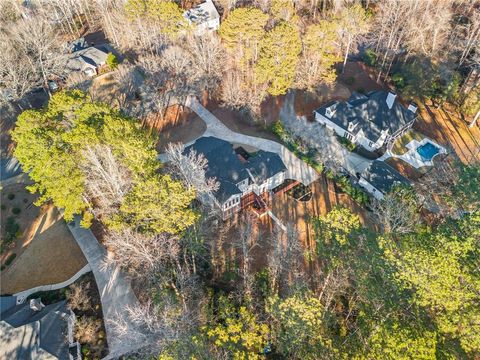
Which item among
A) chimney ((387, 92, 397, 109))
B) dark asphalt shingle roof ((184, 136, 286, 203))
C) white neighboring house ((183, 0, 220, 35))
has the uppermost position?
white neighboring house ((183, 0, 220, 35))

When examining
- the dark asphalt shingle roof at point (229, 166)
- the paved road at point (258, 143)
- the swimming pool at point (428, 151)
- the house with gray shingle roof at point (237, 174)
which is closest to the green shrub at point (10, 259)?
the dark asphalt shingle roof at point (229, 166)

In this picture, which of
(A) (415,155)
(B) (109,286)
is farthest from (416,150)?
(B) (109,286)

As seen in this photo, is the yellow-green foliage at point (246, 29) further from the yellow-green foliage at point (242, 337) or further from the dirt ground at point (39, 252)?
the yellow-green foliage at point (242, 337)

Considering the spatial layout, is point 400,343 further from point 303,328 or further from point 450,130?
point 450,130

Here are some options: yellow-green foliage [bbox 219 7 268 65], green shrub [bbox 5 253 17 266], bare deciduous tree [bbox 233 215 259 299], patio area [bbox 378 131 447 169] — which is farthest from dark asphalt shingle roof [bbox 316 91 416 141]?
green shrub [bbox 5 253 17 266]

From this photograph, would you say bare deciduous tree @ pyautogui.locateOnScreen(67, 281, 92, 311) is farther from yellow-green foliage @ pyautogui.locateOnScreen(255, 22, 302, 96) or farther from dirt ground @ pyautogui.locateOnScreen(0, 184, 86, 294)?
yellow-green foliage @ pyautogui.locateOnScreen(255, 22, 302, 96)

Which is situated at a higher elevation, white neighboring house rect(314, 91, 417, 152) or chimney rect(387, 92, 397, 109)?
chimney rect(387, 92, 397, 109)

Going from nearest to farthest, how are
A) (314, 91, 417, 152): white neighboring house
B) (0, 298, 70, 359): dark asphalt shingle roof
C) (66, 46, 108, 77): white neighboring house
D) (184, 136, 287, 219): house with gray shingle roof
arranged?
1. (0, 298, 70, 359): dark asphalt shingle roof
2. (184, 136, 287, 219): house with gray shingle roof
3. (314, 91, 417, 152): white neighboring house
4. (66, 46, 108, 77): white neighboring house
